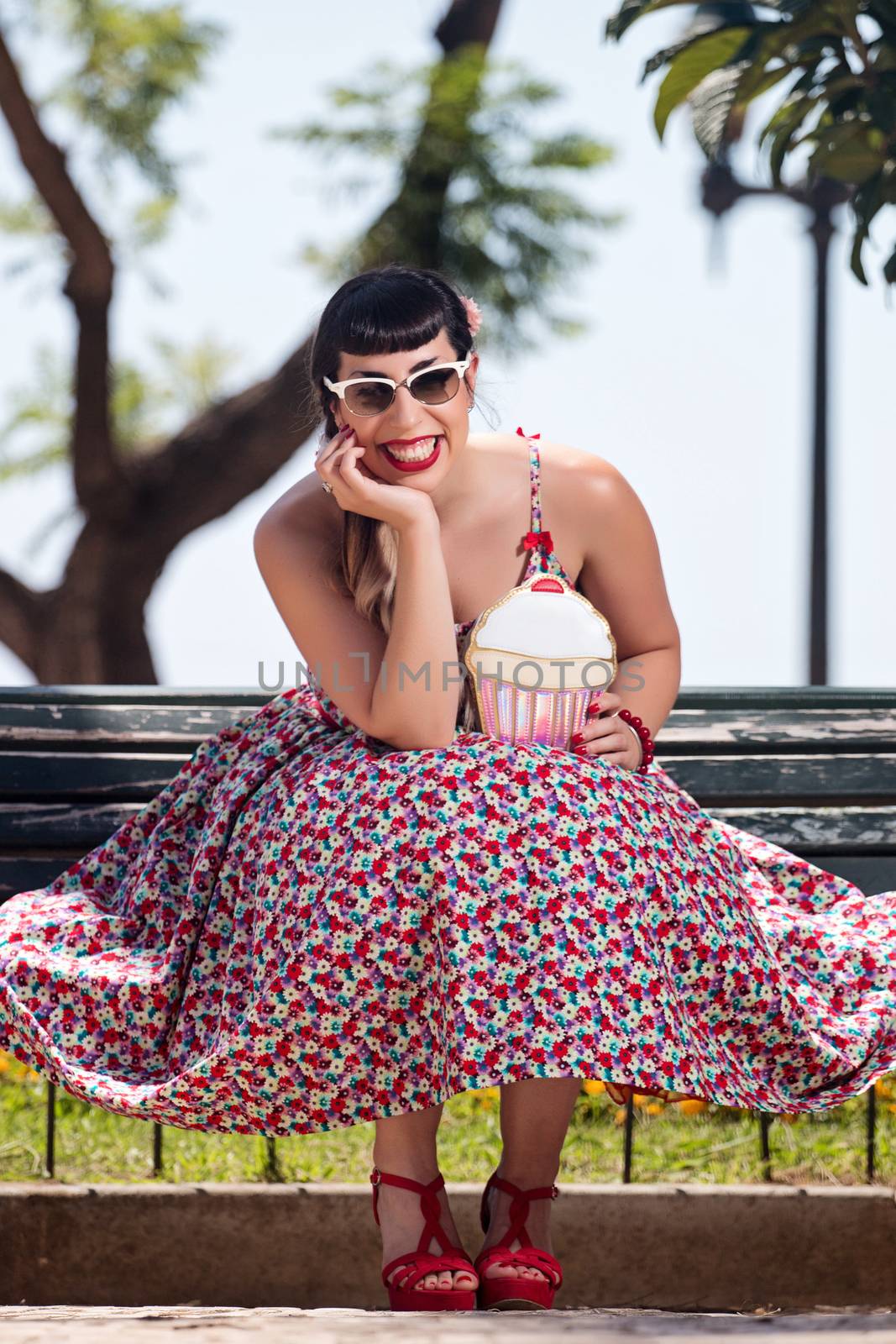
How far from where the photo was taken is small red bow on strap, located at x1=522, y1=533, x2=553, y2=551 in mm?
2619

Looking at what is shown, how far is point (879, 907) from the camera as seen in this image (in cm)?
265

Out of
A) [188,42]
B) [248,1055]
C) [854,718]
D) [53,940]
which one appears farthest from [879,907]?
[188,42]

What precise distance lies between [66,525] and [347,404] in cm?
804

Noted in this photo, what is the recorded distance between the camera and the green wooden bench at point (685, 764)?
122 inches

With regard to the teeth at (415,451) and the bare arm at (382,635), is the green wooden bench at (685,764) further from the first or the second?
the teeth at (415,451)

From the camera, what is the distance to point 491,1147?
3506 millimetres

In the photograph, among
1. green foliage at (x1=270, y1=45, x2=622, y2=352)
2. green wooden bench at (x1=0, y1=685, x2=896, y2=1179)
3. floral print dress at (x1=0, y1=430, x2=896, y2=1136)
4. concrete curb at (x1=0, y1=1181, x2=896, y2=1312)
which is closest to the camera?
floral print dress at (x1=0, y1=430, x2=896, y2=1136)

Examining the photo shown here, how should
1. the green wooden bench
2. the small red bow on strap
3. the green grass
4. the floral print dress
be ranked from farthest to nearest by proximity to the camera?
1. the green grass
2. the green wooden bench
3. the small red bow on strap
4. the floral print dress

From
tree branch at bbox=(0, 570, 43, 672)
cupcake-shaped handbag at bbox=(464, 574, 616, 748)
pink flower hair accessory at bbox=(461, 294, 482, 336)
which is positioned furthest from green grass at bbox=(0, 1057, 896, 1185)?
tree branch at bbox=(0, 570, 43, 672)

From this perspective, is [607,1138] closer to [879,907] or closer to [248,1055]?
[879,907]

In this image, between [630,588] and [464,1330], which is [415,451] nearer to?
[630,588]

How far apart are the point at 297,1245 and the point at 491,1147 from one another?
854mm

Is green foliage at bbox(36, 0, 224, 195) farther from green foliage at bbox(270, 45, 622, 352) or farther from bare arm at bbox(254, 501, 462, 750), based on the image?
bare arm at bbox(254, 501, 462, 750)

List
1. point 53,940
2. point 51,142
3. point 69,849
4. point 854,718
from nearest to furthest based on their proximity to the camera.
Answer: point 53,940
point 69,849
point 854,718
point 51,142
